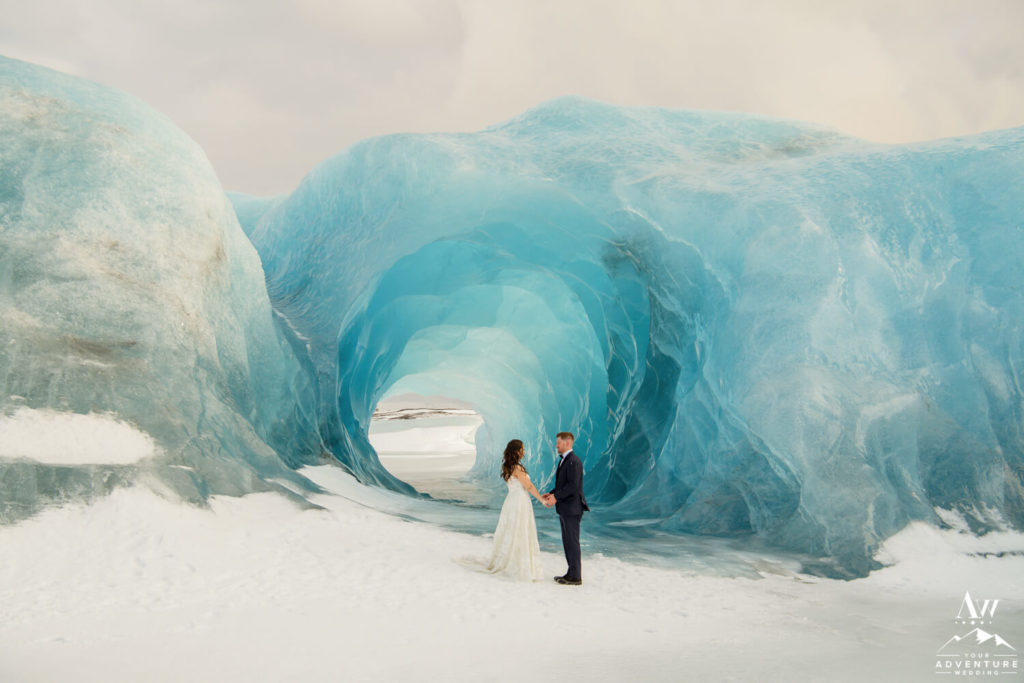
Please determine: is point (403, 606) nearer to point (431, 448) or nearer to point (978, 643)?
point (978, 643)

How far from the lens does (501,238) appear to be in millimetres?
10500

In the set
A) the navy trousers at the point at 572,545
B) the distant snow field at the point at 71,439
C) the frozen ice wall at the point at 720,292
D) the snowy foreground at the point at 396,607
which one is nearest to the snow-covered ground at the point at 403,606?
the snowy foreground at the point at 396,607

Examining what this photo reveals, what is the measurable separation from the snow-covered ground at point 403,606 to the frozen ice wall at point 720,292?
1.00 metres

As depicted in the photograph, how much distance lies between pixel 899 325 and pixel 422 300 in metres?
7.21

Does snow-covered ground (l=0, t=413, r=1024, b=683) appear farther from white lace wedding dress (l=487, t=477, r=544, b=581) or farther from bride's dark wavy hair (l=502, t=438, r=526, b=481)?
bride's dark wavy hair (l=502, t=438, r=526, b=481)

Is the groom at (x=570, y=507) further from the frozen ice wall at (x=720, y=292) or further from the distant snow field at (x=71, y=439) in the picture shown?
the distant snow field at (x=71, y=439)

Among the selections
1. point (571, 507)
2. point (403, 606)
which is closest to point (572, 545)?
point (571, 507)

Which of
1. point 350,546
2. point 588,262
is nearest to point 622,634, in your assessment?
point 350,546

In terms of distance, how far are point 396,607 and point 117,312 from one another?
3.34 metres

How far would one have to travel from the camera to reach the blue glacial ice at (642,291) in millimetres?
5973

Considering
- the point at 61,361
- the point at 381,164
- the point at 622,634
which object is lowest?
the point at 622,634

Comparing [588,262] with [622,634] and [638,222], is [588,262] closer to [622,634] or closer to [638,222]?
[638,222]

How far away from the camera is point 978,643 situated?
379cm

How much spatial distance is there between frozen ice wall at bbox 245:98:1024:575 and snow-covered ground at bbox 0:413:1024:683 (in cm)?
100
